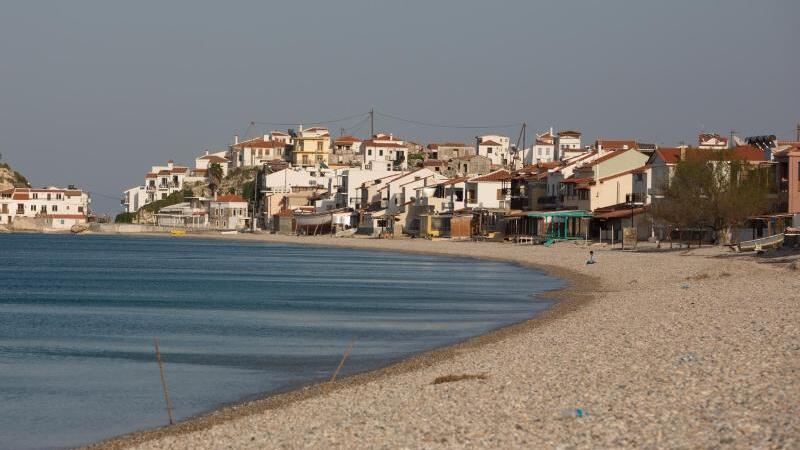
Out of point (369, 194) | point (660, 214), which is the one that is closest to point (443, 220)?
point (369, 194)

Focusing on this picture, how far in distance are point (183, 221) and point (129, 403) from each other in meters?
144

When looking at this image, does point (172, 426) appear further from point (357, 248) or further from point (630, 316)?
point (357, 248)

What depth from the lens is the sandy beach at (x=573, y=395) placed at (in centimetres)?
1169

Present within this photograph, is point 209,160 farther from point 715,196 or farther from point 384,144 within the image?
point 715,196

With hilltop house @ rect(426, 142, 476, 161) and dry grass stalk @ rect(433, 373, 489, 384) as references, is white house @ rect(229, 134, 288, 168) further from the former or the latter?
dry grass stalk @ rect(433, 373, 489, 384)

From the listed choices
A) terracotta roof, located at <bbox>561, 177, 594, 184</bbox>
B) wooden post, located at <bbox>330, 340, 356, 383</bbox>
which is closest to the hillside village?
terracotta roof, located at <bbox>561, 177, 594, 184</bbox>

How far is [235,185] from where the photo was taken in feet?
535

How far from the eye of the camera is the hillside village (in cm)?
7181

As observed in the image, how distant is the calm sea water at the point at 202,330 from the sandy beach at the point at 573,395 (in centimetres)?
153

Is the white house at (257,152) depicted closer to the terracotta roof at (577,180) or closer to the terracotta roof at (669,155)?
the terracotta roof at (577,180)

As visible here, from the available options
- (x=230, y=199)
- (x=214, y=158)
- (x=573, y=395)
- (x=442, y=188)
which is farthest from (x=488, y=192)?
(x=214, y=158)

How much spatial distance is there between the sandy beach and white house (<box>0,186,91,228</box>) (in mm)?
150636

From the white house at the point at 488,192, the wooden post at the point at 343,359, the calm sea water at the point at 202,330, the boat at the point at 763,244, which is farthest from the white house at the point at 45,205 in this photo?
the wooden post at the point at 343,359

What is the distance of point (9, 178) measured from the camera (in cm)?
18975
